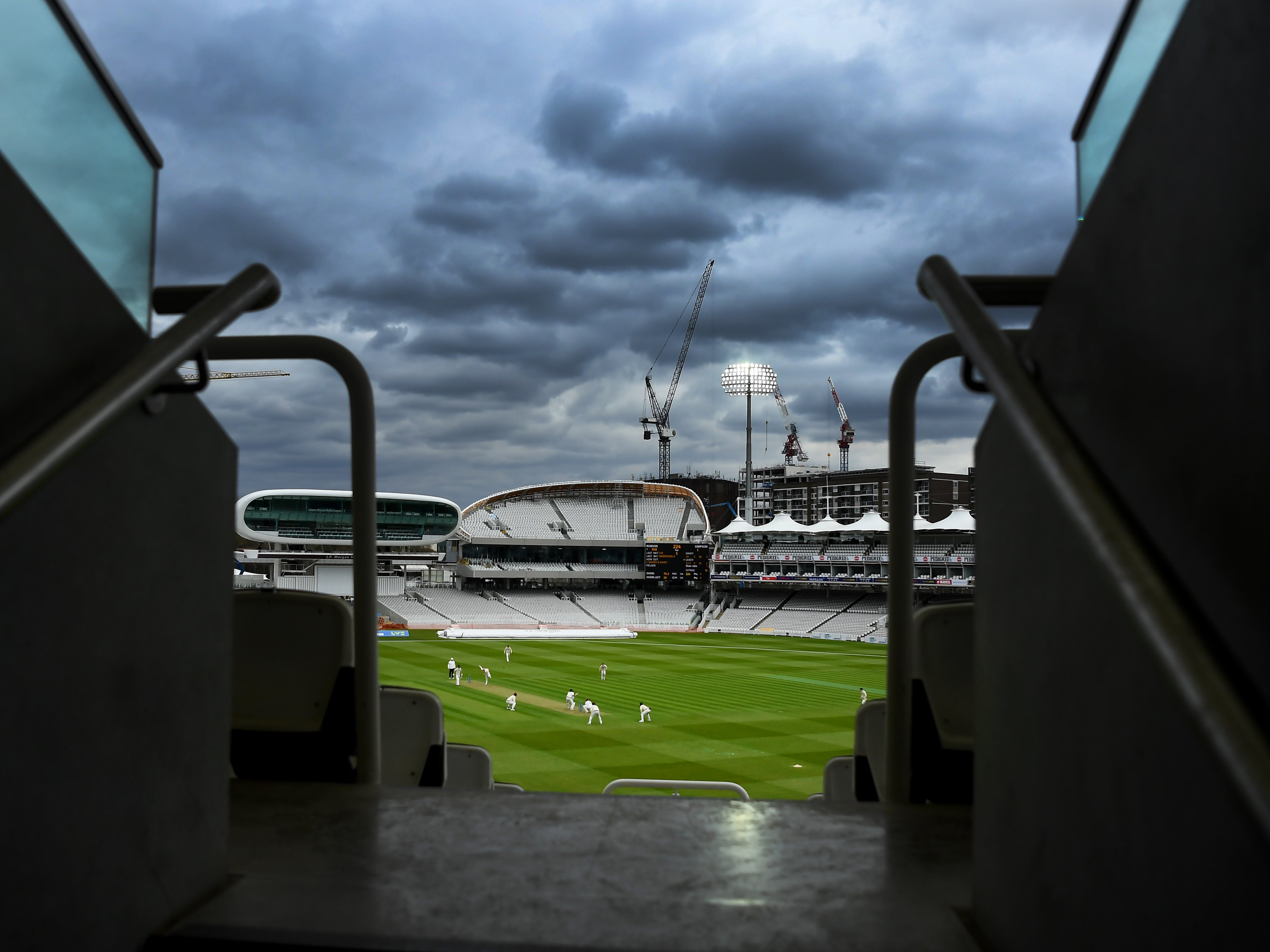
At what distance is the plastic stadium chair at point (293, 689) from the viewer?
395cm

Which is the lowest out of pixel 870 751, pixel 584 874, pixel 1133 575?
pixel 870 751

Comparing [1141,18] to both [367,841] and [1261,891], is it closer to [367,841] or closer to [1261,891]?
[1261,891]

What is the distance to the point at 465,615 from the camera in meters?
62.3

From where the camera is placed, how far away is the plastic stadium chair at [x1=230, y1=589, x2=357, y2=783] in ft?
13.0

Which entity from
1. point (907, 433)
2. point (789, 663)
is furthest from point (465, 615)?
point (907, 433)

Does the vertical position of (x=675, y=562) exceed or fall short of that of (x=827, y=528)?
it falls short

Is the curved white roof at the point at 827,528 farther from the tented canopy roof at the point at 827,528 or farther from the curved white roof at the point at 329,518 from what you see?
the curved white roof at the point at 329,518

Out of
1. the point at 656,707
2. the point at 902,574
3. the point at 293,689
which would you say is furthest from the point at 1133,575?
the point at 656,707

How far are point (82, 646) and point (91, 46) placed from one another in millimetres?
1404

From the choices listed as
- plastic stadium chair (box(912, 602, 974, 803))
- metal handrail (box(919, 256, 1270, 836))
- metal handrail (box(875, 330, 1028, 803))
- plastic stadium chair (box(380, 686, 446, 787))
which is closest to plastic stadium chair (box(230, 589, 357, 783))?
plastic stadium chair (box(380, 686, 446, 787))

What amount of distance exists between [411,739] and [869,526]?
6262cm

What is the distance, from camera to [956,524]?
196 ft

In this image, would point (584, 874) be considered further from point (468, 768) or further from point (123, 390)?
point (468, 768)

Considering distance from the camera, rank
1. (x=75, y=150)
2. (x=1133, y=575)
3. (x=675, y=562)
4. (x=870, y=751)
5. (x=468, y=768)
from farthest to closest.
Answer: (x=675, y=562)
(x=468, y=768)
(x=870, y=751)
(x=75, y=150)
(x=1133, y=575)
